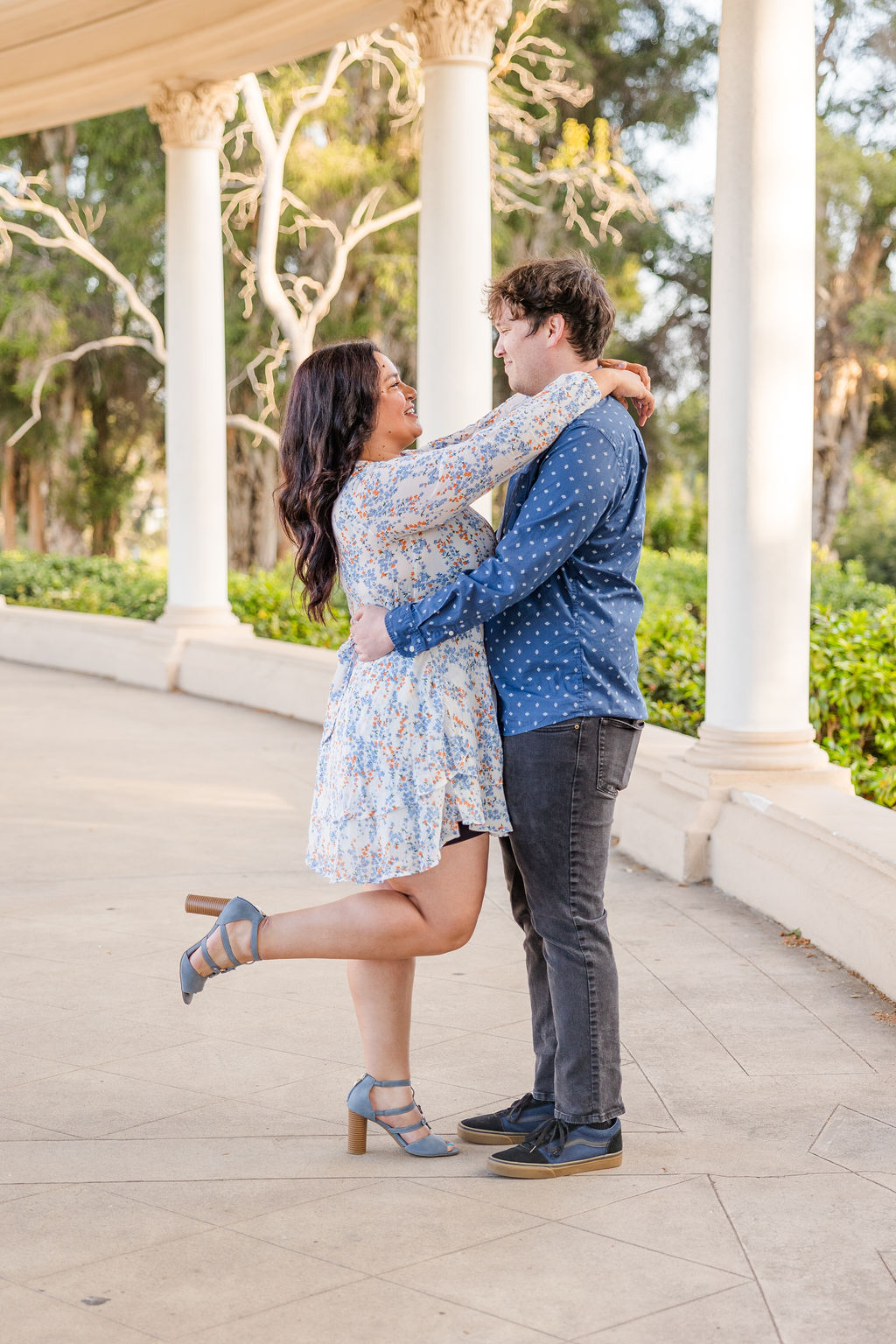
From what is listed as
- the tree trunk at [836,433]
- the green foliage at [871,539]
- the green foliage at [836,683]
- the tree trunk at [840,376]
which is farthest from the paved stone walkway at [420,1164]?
the tree trunk at [840,376]

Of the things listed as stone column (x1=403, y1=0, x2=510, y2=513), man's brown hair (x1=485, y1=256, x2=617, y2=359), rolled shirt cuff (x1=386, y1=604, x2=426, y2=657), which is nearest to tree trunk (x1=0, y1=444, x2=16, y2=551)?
stone column (x1=403, y1=0, x2=510, y2=513)

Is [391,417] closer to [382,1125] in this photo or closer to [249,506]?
[382,1125]

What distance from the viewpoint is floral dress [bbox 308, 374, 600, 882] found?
3.65m

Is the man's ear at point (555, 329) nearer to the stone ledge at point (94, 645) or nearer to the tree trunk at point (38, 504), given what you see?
the stone ledge at point (94, 645)

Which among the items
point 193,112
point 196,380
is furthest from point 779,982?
point 193,112

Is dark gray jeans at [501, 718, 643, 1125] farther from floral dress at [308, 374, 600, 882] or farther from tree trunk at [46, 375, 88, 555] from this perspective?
tree trunk at [46, 375, 88, 555]

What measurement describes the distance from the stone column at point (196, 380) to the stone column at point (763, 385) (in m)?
7.40

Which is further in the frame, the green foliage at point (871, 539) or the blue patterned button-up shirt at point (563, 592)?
the green foliage at point (871, 539)

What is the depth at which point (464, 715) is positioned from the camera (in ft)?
12.4

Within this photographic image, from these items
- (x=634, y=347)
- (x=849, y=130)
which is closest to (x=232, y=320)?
(x=634, y=347)

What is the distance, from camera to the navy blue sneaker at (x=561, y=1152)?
12.5 ft

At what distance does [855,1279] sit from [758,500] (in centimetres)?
440

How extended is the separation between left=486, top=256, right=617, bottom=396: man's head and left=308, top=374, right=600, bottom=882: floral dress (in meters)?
0.10

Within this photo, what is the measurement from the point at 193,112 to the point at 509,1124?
1150 cm
